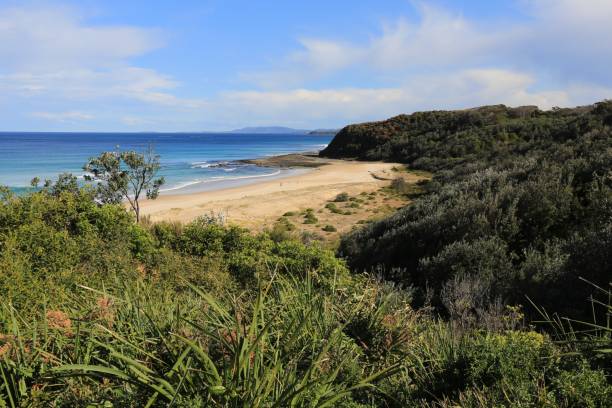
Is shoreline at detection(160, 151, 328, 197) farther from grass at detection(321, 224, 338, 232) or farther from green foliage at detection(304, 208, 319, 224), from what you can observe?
grass at detection(321, 224, 338, 232)

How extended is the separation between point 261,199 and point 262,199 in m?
0.07

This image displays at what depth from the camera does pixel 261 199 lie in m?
29.7

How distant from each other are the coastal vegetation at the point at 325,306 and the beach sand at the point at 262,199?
7.85 meters

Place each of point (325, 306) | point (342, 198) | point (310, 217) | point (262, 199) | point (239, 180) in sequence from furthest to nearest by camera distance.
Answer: point (239, 180), point (262, 199), point (342, 198), point (310, 217), point (325, 306)

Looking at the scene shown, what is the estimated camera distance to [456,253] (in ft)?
28.4

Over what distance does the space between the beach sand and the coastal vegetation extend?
25.8 feet

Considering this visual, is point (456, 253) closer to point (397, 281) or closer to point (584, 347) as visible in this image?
point (397, 281)

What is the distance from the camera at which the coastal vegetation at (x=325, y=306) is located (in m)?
2.80

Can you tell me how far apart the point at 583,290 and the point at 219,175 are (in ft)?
151

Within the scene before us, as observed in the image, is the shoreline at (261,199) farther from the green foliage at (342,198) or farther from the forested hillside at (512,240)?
the forested hillside at (512,240)

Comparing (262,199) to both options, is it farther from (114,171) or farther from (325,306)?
(325,306)

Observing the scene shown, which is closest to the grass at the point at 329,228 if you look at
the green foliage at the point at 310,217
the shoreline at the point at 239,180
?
the green foliage at the point at 310,217

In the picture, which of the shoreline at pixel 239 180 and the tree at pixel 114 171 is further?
the shoreline at pixel 239 180

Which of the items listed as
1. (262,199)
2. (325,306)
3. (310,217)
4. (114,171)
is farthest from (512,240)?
(262,199)
